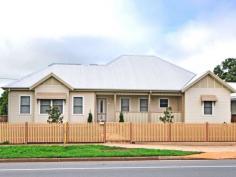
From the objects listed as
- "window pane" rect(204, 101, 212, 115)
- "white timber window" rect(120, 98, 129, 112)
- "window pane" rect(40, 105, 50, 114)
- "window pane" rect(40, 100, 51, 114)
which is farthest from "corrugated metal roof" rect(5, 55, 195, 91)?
"window pane" rect(204, 101, 212, 115)

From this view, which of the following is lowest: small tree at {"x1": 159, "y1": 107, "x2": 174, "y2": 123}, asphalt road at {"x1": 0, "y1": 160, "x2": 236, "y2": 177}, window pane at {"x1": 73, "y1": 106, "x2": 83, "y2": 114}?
asphalt road at {"x1": 0, "y1": 160, "x2": 236, "y2": 177}

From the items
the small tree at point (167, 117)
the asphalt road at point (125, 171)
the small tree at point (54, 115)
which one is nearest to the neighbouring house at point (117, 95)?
the small tree at point (167, 117)

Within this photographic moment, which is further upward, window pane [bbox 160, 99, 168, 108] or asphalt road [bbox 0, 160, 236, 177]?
window pane [bbox 160, 99, 168, 108]

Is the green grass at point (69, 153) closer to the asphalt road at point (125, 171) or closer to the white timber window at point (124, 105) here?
the asphalt road at point (125, 171)

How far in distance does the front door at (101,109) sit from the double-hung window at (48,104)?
3.54 meters

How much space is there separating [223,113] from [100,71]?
35.7ft

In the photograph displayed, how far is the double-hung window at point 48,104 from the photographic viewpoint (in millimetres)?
33781

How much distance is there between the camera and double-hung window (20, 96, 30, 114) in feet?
112

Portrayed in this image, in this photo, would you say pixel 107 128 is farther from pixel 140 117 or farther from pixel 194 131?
pixel 140 117

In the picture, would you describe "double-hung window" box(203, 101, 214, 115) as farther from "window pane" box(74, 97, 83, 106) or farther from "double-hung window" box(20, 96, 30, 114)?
"double-hung window" box(20, 96, 30, 114)

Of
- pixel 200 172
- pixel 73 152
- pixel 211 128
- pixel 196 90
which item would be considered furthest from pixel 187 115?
pixel 200 172

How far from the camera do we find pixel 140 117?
116 feet

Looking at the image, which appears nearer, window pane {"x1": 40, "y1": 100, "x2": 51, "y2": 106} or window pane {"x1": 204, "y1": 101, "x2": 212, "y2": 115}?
window pane {"x1": 40, "y1": 100, "x2": 51, "y2": 106}

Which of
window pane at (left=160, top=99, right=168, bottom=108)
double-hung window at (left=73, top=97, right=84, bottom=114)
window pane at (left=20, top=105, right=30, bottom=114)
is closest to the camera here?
window pane at (left=20, top=105, right=30, bottom=114)
